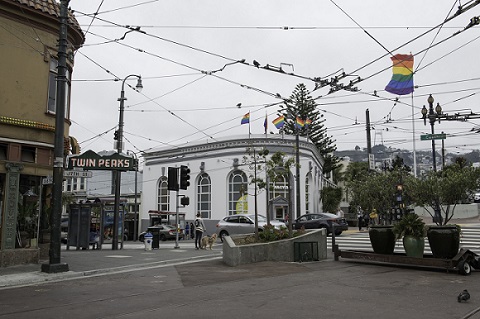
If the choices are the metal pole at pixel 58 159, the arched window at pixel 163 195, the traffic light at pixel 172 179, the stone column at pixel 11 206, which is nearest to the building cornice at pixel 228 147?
the arched window at pixel 163 195

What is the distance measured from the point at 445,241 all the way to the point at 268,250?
5.70m

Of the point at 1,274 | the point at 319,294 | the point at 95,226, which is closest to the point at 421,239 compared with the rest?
the point at 319,294

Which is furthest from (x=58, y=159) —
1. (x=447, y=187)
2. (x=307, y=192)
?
(x=307, y=192)

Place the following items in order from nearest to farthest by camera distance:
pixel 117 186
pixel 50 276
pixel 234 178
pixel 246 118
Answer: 1. pixel 50 276
2. pixel 117 186
3. pixel 246 118
4. pixel 234 178

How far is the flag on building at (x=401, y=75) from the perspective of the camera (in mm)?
16219

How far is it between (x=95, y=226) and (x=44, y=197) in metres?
16.2

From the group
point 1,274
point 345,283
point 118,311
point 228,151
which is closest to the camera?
point 118,311

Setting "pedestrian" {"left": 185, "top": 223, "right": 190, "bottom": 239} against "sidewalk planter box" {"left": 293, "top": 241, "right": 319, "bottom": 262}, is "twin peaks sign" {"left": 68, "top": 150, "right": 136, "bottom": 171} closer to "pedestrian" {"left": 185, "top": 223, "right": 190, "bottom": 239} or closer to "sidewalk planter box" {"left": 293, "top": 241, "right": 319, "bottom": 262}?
"sidewalk planter box" {"left": 293, "top": 241, "right": 319, "bottom": 262}

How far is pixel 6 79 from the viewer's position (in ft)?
47.1

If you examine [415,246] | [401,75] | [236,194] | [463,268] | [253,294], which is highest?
[401,75]

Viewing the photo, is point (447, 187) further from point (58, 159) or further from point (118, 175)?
point (118, 175)

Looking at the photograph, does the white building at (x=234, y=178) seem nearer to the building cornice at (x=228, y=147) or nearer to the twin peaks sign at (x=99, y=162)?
the building cornice at (x=228, y=147)

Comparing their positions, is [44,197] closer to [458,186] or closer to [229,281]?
[229,281]

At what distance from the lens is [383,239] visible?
48.7 feet
